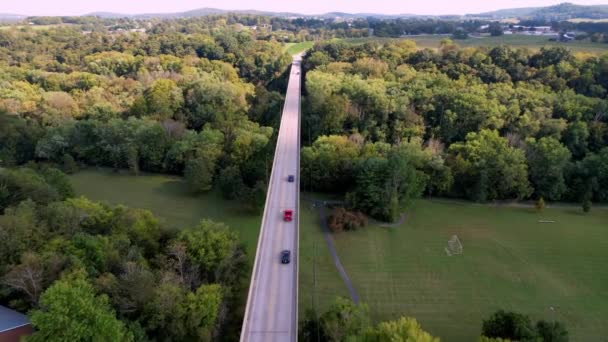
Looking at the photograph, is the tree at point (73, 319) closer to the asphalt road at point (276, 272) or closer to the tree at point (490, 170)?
the asphalt road at point (276, 272)

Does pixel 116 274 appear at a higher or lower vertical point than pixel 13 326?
higher

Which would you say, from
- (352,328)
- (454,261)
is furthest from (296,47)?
(352,328)

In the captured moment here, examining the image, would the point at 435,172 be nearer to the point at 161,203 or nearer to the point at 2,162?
the point at 161,203

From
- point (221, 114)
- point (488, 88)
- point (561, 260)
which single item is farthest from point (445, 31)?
point (561, 260)

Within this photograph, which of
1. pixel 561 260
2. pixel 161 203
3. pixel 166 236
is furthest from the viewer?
pixel 161 203

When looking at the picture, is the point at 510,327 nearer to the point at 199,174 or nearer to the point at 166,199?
the point at 199,174

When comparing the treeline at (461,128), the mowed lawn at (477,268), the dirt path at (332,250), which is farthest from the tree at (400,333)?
the treeline at (461,128)
